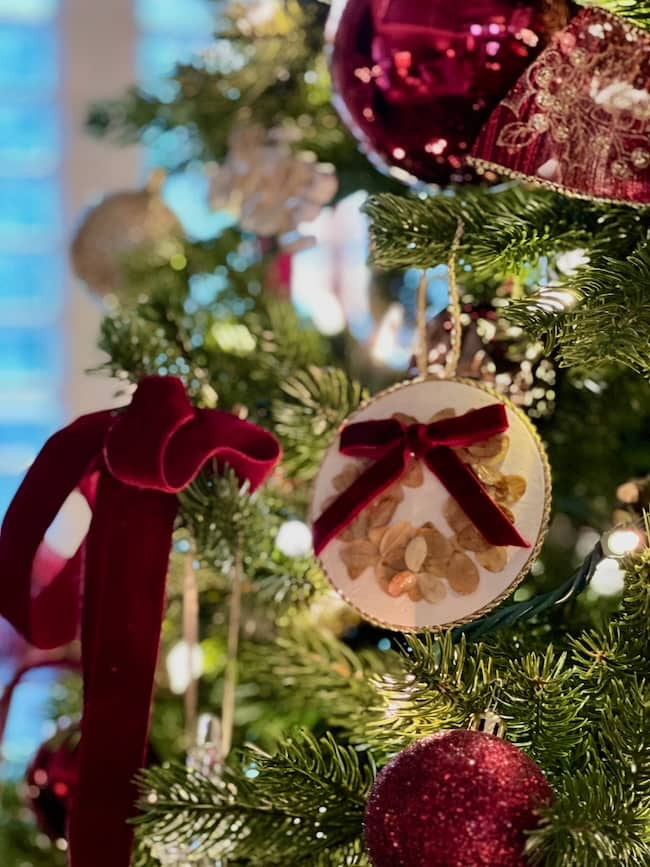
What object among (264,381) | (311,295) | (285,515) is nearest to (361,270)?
(311,295)

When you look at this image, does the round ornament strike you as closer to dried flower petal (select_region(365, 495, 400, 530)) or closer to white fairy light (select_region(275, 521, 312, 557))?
dried flower petal (select_region(365, 495, 400, 530))

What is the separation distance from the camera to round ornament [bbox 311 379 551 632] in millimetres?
470

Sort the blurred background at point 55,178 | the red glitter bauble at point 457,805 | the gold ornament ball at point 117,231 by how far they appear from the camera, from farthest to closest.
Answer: the blurred background at point 55,178 < the gold ornament ball at point 117,231 < the red glitter bauble at point 457,805

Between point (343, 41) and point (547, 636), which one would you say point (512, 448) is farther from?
point (343, 41)

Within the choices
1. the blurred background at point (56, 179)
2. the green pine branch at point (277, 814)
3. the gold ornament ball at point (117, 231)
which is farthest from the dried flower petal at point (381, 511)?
the blurred background at point (56, 179)

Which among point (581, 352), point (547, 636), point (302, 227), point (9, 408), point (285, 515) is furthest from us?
point (9, 408)

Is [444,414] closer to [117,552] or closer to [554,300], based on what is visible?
[554,300]

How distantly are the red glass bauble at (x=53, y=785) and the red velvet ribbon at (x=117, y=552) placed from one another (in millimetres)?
201

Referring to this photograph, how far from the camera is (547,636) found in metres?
0.55

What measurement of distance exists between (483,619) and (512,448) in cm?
8

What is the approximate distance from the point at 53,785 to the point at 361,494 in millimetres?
348

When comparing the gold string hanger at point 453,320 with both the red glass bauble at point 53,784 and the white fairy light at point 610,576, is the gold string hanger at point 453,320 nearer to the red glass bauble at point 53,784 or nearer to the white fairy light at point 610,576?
the white fairy light at point 610,576

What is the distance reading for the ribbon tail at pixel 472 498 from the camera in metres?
0.46

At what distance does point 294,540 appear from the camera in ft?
2.02
